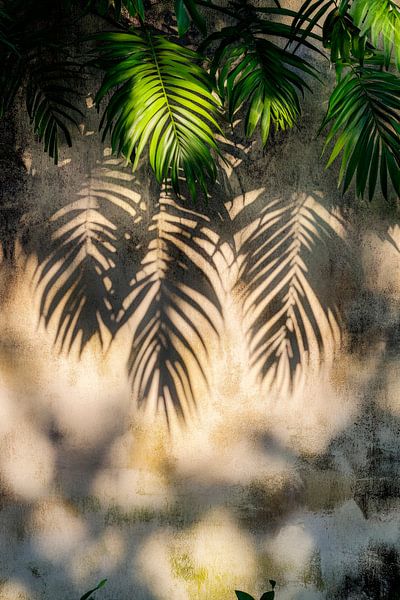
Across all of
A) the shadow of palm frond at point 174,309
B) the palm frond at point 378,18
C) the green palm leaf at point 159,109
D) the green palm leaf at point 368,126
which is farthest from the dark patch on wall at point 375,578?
the palm frond at point 378,18

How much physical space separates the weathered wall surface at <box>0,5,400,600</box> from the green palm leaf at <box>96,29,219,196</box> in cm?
38

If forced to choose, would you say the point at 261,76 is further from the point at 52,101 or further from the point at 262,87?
the point at 52,101

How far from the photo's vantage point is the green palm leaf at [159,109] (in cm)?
164

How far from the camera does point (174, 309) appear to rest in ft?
6.96

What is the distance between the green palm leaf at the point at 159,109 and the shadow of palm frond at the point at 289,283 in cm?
42

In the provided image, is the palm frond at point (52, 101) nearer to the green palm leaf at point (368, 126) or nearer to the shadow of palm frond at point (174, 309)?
the shadow of palm frond at point (174, 309)

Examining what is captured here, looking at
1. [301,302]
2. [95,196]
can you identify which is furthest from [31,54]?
[301,302]

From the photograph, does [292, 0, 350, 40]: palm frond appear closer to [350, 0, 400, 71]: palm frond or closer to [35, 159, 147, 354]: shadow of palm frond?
[350, 0, 400, 71]: palm frond

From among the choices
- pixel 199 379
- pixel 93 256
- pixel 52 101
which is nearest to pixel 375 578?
pixel 199 379

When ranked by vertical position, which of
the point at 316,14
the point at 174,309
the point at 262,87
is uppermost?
the point at 316,14

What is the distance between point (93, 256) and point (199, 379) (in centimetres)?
51

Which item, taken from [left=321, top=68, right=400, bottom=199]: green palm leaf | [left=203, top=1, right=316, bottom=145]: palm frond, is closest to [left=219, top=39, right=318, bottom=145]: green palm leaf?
[left=203, top=1, right=316, bottom=145]: palm frond

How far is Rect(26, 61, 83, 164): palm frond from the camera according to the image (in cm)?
188

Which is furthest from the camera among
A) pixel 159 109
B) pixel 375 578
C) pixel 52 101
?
pixel 375 578
